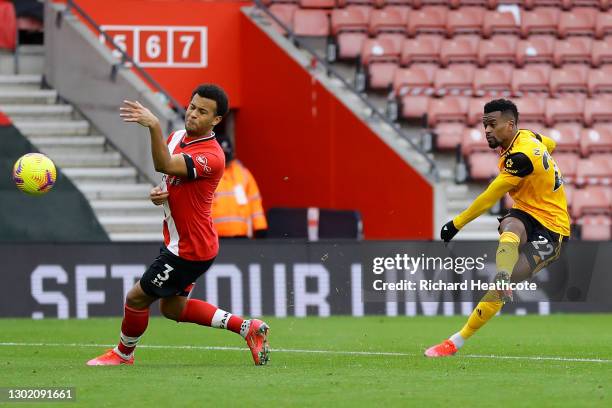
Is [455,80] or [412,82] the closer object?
[412,82]

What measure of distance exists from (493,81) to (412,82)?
1.28 meters

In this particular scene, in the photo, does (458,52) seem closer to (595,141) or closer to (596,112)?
(596,112)

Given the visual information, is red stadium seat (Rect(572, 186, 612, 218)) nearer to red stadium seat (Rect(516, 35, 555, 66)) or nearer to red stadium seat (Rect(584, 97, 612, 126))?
red stadium seat (Rect(584, 97, 612, 126))

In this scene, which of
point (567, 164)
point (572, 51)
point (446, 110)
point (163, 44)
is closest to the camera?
point (567, 164)

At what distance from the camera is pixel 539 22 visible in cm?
2172

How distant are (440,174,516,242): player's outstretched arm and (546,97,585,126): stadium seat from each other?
10.6 m

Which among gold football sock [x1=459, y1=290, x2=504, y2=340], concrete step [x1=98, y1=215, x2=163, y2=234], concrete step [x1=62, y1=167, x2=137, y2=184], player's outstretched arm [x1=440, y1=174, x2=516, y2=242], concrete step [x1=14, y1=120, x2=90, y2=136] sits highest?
player's outstretched arm [x1=440, y1=174, x2=516, y2=242]

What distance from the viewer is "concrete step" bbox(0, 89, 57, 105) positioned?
19.9 meters

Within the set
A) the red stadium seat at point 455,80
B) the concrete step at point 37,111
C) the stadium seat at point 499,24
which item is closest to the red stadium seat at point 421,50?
the red stadium seat at point 455,80

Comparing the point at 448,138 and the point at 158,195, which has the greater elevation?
the point at 158,195

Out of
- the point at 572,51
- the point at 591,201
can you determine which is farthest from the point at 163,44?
the point at 591,201

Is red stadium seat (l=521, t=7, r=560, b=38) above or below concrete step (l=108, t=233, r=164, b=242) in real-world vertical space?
above

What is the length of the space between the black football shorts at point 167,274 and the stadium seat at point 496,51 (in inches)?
489

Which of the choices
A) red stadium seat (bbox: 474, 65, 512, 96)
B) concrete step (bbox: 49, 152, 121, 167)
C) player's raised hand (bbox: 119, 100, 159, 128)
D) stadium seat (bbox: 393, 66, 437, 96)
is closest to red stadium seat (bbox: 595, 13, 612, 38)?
red stadium seat (bbox: 474, 65, 512, 96)
